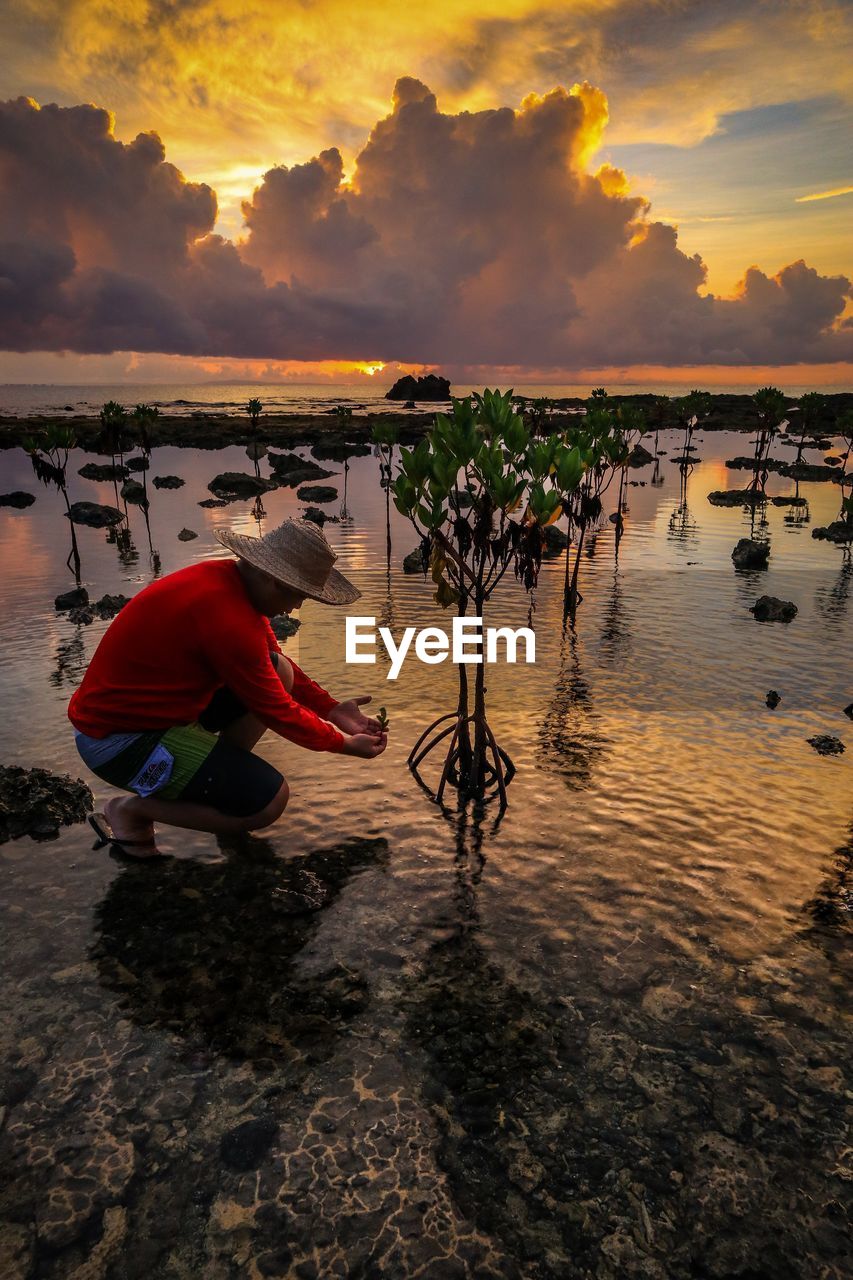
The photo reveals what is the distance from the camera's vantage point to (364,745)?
6031 mm

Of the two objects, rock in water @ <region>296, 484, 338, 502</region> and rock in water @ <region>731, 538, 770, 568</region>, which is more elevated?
rock in water @ <region>296, 484, 338, 502</region>

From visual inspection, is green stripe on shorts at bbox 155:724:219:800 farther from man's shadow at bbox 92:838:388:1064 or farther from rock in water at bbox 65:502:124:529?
rock in water at bbox 65:502:124:529

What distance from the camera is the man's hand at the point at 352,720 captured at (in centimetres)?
641

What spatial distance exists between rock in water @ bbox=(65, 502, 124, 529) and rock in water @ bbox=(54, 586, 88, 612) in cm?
1388

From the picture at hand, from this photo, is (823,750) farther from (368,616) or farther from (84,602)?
(84,602)

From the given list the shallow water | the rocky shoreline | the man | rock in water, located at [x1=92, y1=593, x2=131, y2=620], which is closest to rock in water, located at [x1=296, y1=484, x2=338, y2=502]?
the rocky shoreline

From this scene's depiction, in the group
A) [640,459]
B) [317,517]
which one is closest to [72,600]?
[317,517]

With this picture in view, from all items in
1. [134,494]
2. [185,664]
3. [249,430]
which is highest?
[249,430]

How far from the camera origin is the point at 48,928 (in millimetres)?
5629

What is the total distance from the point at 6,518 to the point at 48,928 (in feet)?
94.0

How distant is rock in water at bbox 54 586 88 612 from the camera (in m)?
16.2

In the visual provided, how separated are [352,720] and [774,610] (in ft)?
39.8

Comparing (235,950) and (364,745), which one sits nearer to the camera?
(235,950)

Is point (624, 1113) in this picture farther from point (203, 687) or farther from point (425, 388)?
point (425, 388)
